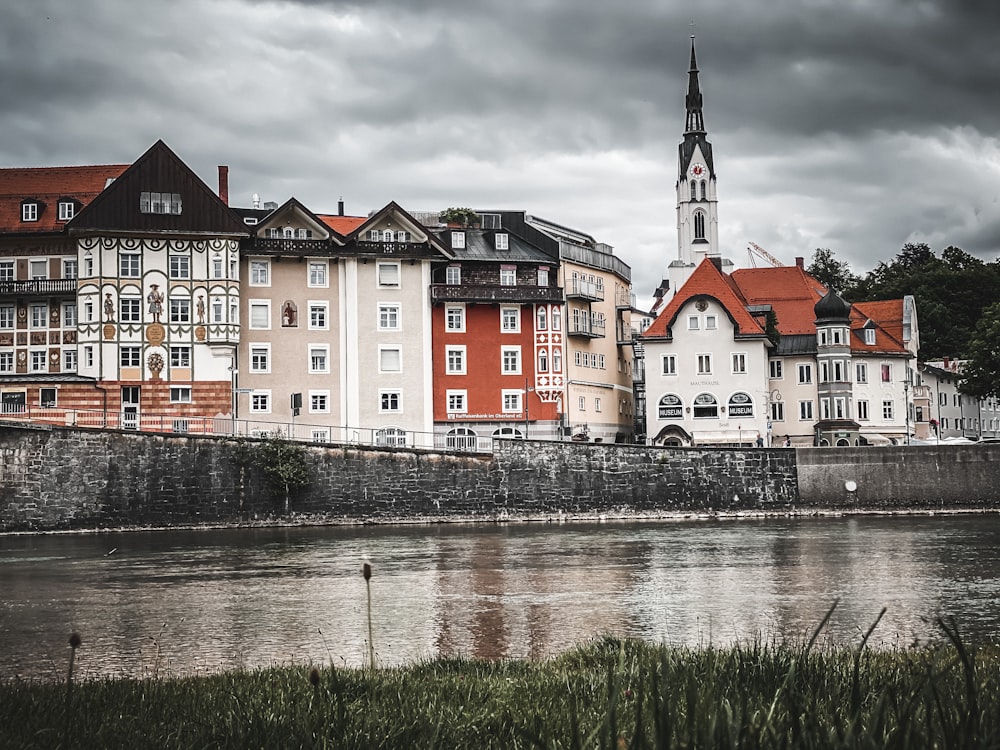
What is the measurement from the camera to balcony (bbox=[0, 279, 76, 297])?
232 ft

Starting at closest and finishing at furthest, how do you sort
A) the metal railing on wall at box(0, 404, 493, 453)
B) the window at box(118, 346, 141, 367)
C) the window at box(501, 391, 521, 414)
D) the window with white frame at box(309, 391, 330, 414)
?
the metal railing on wall at box(0, 404, 493, 453) < the window at box(118, 346, 141, 367) < the window with white frame at box(309, 391, 330, 414) < the window at box(501, 391, 521, 414)

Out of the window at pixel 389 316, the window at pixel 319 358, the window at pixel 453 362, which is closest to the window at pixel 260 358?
the window at pixel 319 358

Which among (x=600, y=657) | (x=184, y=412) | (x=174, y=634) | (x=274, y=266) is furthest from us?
(x=274, y=266)

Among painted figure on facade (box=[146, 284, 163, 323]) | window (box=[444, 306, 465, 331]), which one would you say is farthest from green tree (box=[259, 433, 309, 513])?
window (box=[444, 306, 465, 331])

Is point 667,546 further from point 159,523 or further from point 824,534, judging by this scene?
point 159,523

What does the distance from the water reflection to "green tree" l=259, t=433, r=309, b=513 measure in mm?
9034

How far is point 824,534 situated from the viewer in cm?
4997

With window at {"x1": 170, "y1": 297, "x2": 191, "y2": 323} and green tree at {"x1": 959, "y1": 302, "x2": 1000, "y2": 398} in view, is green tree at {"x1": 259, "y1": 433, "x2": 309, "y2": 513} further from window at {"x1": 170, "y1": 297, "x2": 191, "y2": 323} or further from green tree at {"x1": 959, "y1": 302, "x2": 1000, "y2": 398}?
green tree at {"x1": 959, "y1": 302, "x2": 1000, "y2": 398}

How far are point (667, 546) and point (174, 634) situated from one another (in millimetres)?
25265

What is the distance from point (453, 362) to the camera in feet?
255

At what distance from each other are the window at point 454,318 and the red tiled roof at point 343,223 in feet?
27.8

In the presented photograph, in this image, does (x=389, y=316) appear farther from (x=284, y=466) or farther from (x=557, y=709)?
(x=557, y=709)

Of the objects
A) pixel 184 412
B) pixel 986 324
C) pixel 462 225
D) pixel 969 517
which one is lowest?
pixel 969 517

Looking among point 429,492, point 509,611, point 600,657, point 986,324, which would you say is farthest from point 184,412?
point 600,657
